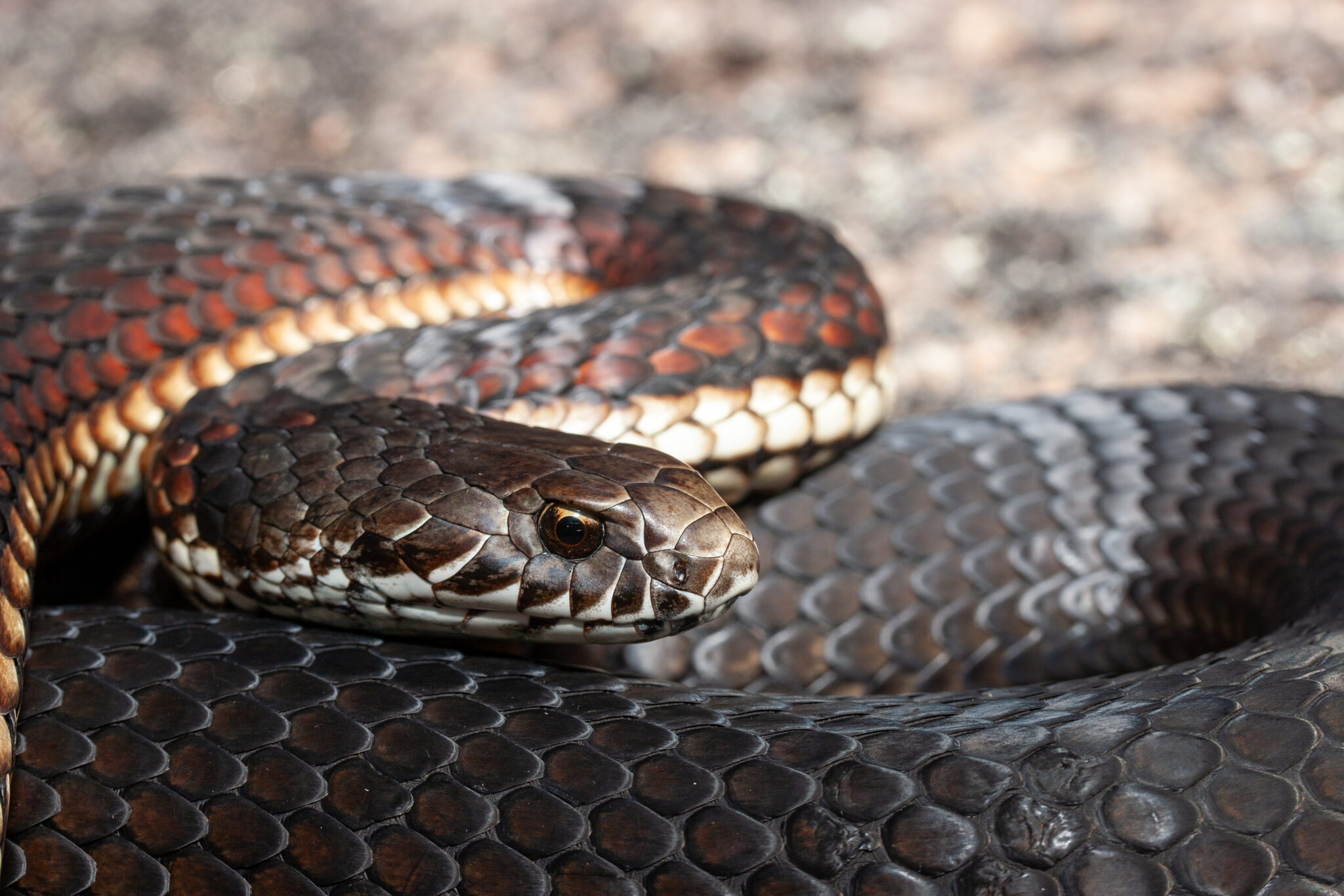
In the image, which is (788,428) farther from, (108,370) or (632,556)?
(108,370)

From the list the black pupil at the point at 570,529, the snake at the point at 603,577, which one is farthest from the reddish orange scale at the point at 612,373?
the black pupil at the point at 570,529

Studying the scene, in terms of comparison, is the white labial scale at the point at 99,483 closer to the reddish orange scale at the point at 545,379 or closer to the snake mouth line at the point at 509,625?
the snake mouth line at the point at 509,625

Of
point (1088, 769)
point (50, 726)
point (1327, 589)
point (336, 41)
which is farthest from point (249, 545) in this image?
point (336, 41)

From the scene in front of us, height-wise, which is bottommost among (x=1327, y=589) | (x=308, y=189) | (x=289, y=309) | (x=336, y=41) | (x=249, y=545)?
(x=1327, y=589)

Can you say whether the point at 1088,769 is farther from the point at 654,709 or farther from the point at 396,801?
the point at 396,801

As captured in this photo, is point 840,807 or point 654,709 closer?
point 840,807

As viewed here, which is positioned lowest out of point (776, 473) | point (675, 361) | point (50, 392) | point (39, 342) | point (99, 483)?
point (776, 473)

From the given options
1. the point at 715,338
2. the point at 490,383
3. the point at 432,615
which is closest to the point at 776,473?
the point at 715,338
